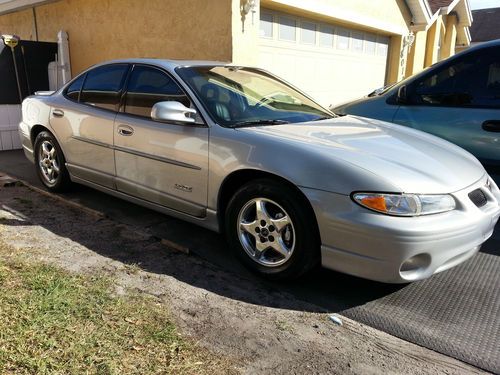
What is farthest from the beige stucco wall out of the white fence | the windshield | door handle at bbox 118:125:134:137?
door handle at bbox 118:125:134:137

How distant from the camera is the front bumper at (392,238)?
268cm

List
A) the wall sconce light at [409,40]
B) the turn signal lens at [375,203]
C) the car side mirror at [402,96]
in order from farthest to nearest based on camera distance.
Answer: the wall sconce light at [409,40] < the car side mirror at [402,96] < the turn signal lens at [375,203]

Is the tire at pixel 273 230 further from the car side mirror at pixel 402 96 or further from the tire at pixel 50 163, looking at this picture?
the tire at pixel 50 163

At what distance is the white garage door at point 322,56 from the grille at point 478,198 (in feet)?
17.9

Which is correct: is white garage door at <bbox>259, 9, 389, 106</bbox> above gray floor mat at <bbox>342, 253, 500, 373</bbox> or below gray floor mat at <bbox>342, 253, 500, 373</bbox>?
above

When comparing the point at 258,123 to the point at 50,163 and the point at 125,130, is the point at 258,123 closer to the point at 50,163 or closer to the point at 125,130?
the point at 125,130

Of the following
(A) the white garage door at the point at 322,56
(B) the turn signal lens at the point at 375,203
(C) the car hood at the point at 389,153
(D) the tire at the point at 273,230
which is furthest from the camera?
(A) the white garage door at the point at 322,56

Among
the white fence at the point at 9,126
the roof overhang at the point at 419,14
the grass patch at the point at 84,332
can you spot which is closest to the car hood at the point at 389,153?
the grass patch at the point at 84,332

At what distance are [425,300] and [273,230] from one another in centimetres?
113

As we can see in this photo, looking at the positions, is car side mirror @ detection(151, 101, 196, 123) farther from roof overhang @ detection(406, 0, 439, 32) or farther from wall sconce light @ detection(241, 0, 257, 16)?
roof overhang @ detection(406, 0, 439, 32)

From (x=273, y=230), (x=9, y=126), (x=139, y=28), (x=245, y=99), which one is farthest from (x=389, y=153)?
(x=9, y=126)

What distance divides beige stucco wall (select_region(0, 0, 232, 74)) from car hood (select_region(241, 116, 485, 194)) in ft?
12.2

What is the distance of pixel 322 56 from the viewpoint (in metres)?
9.74

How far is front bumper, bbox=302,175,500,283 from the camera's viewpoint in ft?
8.79
